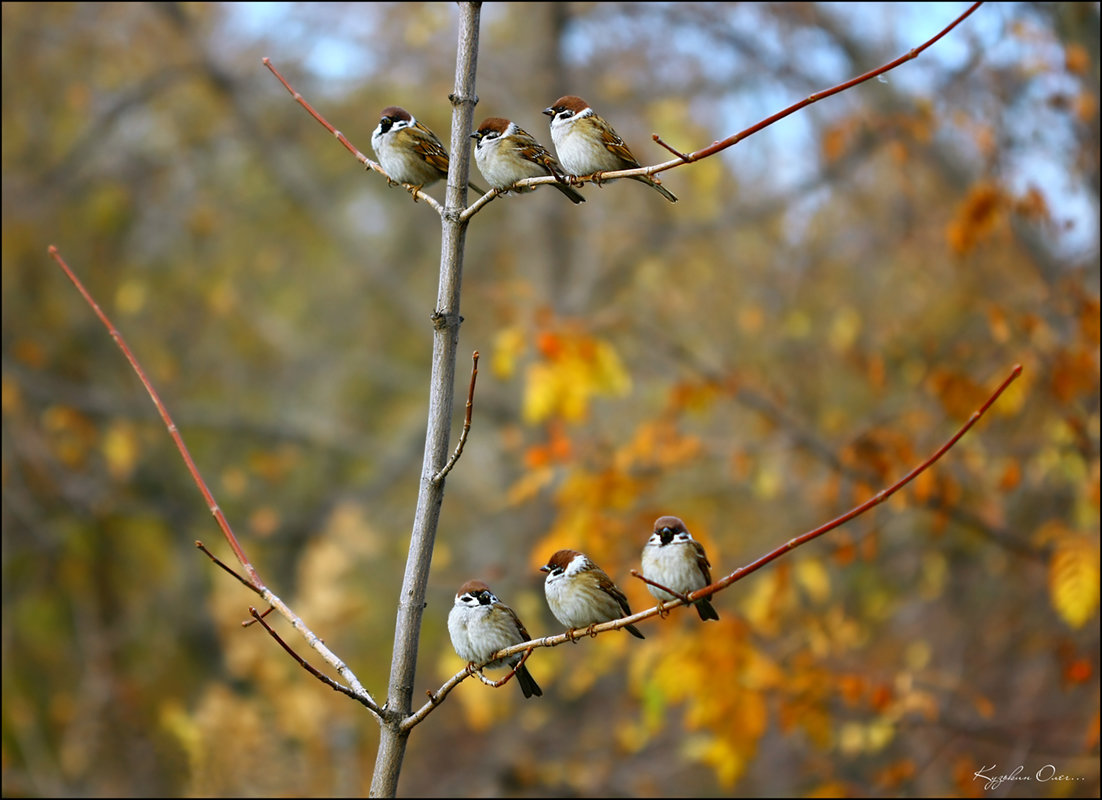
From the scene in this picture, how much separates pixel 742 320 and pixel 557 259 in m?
2.24

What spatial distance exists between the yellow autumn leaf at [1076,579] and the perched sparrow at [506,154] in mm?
3366

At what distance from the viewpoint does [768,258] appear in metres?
12.0

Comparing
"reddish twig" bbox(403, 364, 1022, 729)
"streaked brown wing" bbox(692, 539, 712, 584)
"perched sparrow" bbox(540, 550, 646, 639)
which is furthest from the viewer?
"streaked brown wing" bbox(692, 539, 712, 584)

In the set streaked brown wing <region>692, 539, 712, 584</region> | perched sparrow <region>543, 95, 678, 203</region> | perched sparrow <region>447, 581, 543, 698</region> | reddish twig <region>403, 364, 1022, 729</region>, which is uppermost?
perched sparrow <region>543, 95, 678, 203</region>

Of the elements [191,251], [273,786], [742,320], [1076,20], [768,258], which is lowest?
[273,786]

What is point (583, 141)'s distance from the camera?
3162mm

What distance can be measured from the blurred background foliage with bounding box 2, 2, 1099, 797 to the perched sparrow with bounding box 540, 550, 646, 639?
268cm

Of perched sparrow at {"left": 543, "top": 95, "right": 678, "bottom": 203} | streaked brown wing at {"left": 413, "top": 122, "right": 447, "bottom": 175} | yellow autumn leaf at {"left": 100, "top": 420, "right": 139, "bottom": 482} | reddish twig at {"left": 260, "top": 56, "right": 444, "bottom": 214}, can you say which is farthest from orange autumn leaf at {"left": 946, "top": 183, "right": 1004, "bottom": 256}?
yellow autumn leaf at {"left": 100, "top": 420, "right": 139, "bottom": 482}

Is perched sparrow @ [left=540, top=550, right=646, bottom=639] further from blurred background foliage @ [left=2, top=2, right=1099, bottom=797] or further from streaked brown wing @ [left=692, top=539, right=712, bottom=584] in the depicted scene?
blurred background foliage @ [left=2, top=2, right=1099, bottom=797]

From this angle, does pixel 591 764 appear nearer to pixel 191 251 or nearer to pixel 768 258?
pixel 768 258

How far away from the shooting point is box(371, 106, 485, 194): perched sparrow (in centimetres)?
331

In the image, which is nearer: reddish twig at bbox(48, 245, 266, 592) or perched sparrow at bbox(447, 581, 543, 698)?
reddish twig at bbox(48, 245, 266, 592)

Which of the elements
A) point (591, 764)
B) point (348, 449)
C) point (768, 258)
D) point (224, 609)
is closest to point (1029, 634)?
point (591, 764)

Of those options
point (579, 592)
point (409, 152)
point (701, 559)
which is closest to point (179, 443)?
point (579, 592)
